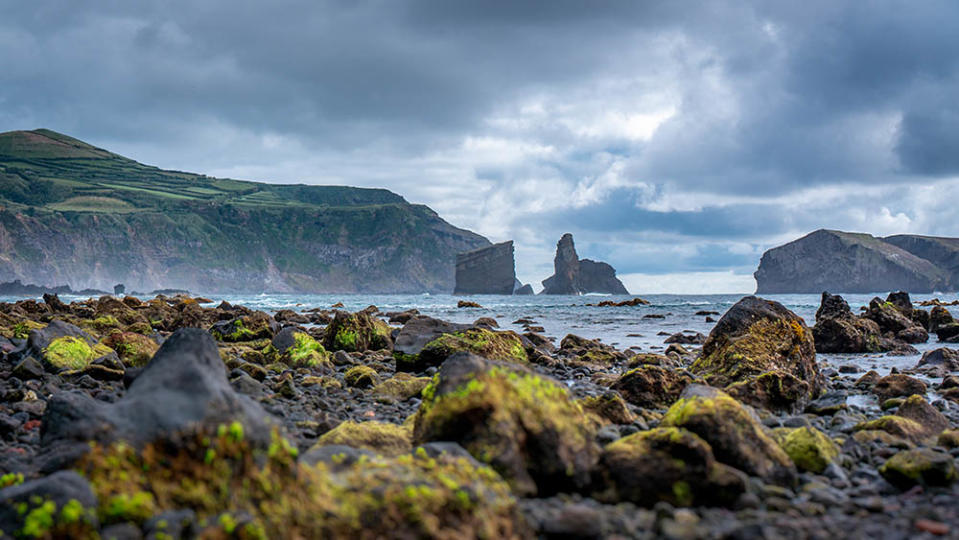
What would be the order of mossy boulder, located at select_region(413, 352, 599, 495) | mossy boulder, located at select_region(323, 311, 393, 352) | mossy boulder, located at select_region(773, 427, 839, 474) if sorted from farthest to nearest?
1. mossy boulder, located at select_region(323, 311, 393, 352)
2. mossy boulder, located at select_region(773, 427, 839, 474)
3. mossy boulder, located at select_region(413, 352, 599, 495)

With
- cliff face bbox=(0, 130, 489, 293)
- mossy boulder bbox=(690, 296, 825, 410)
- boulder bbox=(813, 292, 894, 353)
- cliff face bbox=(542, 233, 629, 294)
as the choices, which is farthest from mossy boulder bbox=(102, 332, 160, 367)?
cliff face bbox=(542, 233, 629, 294)

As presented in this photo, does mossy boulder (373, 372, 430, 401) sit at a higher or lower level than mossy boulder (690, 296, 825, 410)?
lower

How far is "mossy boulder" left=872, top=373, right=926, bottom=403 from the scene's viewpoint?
9.09 m

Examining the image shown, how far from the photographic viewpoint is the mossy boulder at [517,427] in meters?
4.11

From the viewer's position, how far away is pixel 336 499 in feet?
10.8

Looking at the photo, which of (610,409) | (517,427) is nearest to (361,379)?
(610,409)

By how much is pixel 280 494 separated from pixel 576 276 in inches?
6001

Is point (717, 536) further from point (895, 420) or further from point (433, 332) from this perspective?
point (433, 332)

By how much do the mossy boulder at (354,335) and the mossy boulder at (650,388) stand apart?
28.8 feet

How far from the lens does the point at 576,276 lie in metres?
154

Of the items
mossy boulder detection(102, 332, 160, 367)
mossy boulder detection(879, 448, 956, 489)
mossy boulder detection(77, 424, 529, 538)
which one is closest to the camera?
mossy boulder detection(77, 424, 529, 538)

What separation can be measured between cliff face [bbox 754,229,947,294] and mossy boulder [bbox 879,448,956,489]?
6580 inches

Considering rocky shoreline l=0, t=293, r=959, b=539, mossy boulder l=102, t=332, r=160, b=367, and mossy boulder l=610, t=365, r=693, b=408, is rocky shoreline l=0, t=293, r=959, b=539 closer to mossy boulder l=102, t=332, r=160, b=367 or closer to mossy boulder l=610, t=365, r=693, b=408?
mossy boulder l=610, t=365, r=693, b=408

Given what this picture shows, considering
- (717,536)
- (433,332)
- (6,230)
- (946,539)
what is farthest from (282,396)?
(6,230)
